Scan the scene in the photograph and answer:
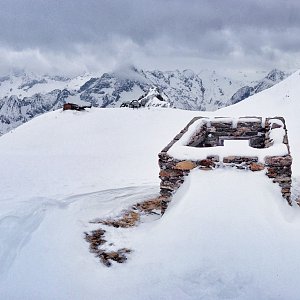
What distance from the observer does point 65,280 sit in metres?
6.32

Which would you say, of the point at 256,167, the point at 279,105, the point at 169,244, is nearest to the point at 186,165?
the point at 256,167

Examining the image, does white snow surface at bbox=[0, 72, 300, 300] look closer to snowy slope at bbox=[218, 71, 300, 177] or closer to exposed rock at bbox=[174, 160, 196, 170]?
exposed rock at bbox=[174, 160, 196, 170]

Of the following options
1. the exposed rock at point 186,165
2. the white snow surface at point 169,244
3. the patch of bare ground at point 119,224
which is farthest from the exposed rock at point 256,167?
the patch of bare ground at point 119,224

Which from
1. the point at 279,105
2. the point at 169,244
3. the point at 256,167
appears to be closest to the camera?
the point at 169,244

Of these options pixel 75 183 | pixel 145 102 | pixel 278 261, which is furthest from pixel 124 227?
pixel 145 102

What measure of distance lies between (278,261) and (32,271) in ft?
12.4

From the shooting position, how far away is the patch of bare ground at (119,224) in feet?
22.5

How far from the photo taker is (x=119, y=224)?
8062 millimetres

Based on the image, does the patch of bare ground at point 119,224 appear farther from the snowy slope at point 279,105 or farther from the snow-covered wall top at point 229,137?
the snowy slope at point 279,105

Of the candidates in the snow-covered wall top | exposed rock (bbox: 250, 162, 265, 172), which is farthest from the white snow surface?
the snow-covered wall top

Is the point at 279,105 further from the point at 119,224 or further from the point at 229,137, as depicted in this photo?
the point at 119,224

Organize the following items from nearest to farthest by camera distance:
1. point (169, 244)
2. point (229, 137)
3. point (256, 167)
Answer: point (169, 244) → point (256, 167) → point (229, 137)

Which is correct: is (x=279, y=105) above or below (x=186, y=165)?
above

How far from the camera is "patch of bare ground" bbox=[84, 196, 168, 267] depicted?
6.84 metres
